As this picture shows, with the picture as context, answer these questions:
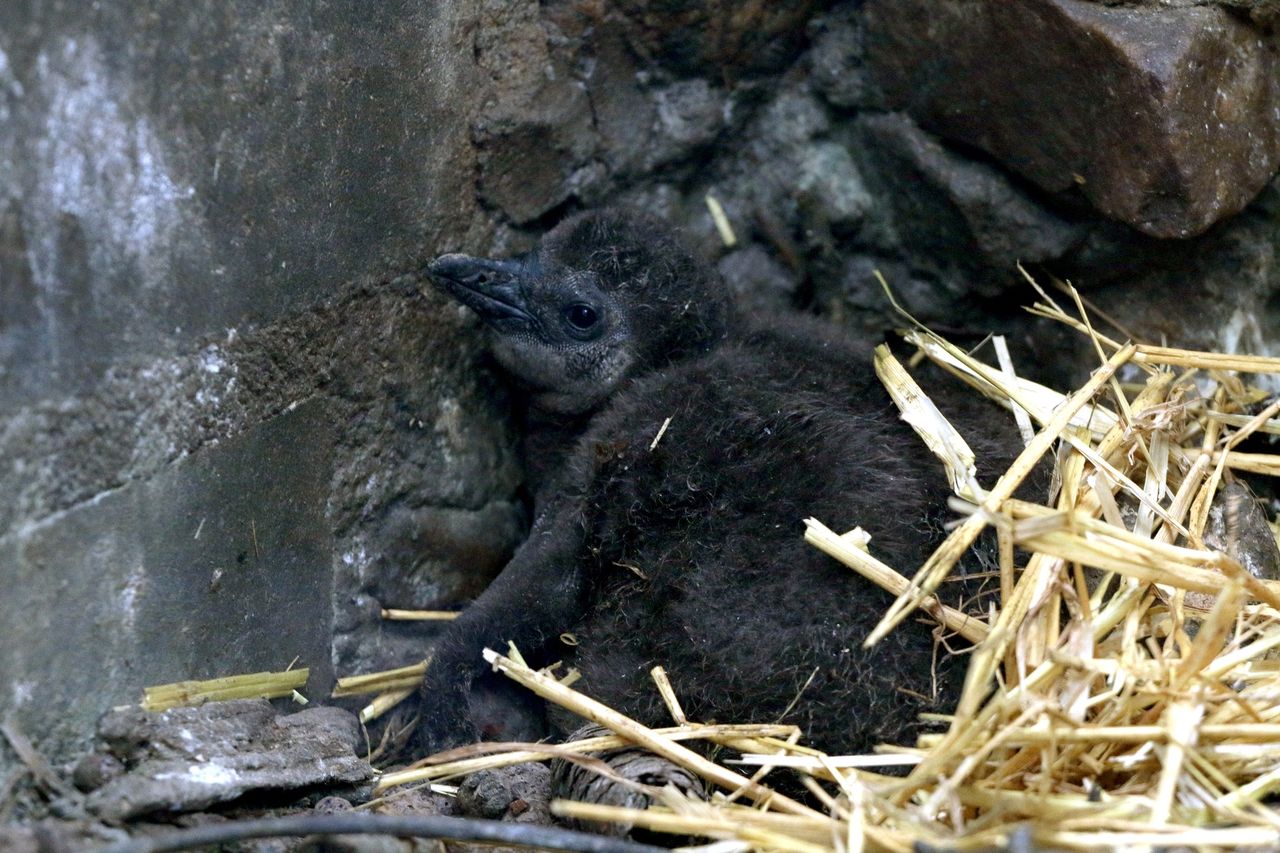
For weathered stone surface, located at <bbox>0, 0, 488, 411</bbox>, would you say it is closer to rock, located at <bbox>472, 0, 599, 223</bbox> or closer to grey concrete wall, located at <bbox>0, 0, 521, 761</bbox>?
grey concrete wall, located at <bbox>0, 0, 521, 761</bbox>

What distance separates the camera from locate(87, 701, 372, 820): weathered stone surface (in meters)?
2.33

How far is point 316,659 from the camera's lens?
3332 mm

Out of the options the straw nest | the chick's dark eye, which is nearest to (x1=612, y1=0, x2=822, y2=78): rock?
the chick's dark eye

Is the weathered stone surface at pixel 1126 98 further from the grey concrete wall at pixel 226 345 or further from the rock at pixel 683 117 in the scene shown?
the grey concrete wall at pixel 226 345

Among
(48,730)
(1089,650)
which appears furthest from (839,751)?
(48,730)

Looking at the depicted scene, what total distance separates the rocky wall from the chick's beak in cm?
9

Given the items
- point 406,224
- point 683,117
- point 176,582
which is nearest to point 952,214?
point 683,117

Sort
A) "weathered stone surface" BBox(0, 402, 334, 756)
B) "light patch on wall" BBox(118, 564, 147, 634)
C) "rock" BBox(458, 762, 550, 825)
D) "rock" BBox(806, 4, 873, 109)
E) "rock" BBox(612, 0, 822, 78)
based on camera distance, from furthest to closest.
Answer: "rock" BBox(806, 4, 873, 109) < "rock" BBox(612, 0, 822, 78) < "rock" BBox(458, 762, 550, 825) < "light patch on wall" BBox(118, 564, 147, 634) < "weathered stone surface" BBox(0, 402, 334, 756)

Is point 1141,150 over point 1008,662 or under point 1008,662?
over

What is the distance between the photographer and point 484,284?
3.81 metres

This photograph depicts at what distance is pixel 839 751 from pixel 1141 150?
1.98m

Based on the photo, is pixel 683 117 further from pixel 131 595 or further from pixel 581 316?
pixel 131 595

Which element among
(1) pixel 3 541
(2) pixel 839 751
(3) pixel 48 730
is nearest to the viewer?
(1) pixel 3 541

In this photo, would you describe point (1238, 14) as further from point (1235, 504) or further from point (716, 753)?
point (716, 753)
